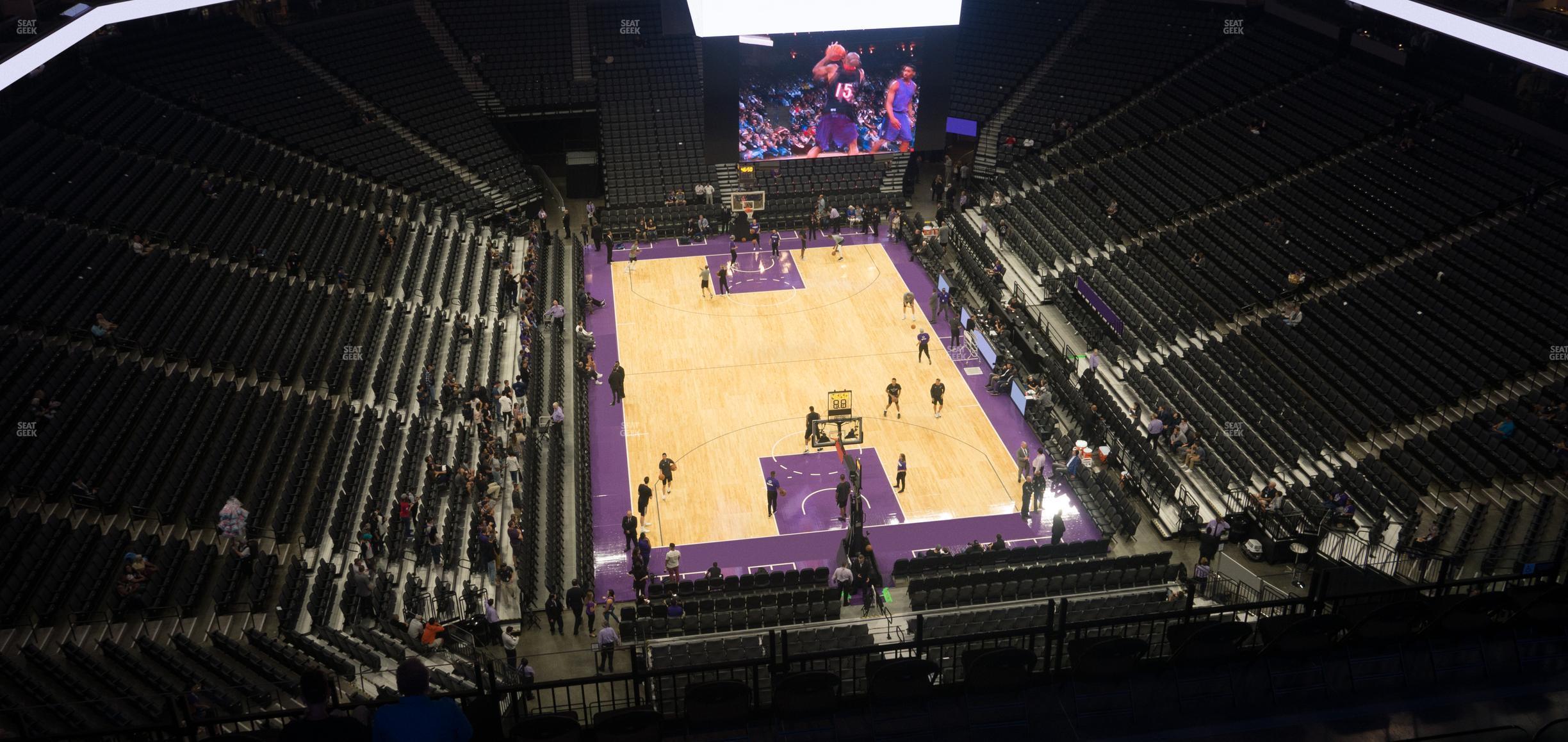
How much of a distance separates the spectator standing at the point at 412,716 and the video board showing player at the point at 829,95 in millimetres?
36390

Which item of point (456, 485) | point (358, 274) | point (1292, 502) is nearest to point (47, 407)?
point (456, 485)

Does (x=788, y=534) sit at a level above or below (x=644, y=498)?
below

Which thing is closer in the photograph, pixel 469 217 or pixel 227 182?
pixel 227 182

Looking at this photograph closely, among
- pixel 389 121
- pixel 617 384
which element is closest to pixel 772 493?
pixel 617 384

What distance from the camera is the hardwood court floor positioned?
2572 cm

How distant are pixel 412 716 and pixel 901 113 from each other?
37603mm

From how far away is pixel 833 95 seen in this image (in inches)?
1672

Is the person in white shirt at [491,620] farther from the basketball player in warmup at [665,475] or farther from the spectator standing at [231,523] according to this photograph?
the basketball player in warmup at [665,475]

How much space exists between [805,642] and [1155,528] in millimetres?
9214

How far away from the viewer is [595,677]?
10.2 meters

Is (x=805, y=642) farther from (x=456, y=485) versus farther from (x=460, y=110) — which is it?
(x=460, y=110)

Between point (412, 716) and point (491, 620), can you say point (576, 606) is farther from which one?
point (412, 716)

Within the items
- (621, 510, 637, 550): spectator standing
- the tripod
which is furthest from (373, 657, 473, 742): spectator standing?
(621, 510, 637, 550): spectator standing

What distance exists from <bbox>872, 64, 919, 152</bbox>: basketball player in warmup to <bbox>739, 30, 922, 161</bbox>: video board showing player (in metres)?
0.02
